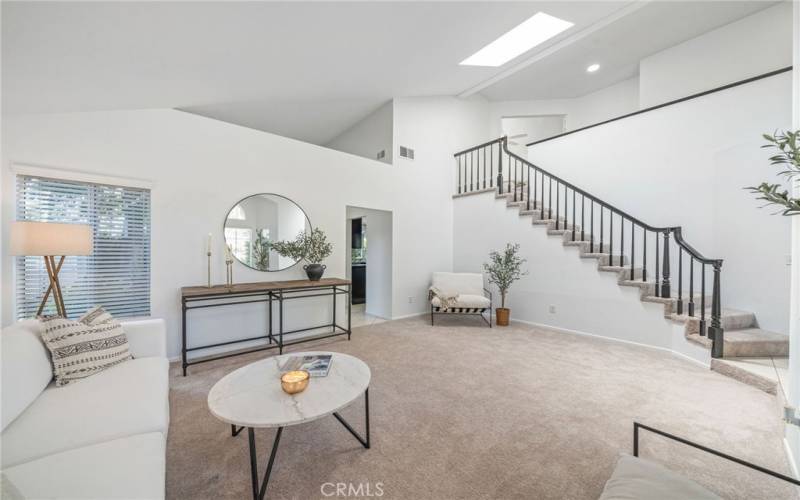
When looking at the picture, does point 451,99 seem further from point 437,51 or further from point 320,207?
point 320,207

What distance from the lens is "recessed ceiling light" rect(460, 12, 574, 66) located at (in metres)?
3.54

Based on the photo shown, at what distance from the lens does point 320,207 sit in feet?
13.8

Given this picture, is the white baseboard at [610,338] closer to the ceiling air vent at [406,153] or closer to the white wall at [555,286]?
the white wall at [555,286]

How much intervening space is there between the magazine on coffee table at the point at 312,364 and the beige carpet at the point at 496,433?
429 mm

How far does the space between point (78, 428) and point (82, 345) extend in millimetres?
737

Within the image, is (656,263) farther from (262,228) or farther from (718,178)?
(262,228)

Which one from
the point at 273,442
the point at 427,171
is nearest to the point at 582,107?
the point at 427,171

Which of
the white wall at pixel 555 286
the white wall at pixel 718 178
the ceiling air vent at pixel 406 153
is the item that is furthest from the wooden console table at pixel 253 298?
the white wall at pixel 718 178

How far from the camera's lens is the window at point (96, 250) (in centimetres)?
245

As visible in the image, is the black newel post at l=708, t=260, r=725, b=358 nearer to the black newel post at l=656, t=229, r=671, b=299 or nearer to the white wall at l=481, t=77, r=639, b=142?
the black newel post at l=656, t=229, r=671, b=299

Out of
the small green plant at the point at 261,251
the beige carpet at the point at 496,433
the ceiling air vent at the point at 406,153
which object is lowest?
the beige carpet at the point at 496,433

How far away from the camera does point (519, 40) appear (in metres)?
3.82

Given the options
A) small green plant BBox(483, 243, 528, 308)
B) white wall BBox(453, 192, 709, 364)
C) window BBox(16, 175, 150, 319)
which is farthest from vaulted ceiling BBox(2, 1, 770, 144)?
small green plant BBox(483, 243, 528, 308)

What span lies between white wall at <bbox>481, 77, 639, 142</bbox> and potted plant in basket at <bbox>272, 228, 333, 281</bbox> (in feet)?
15.7
